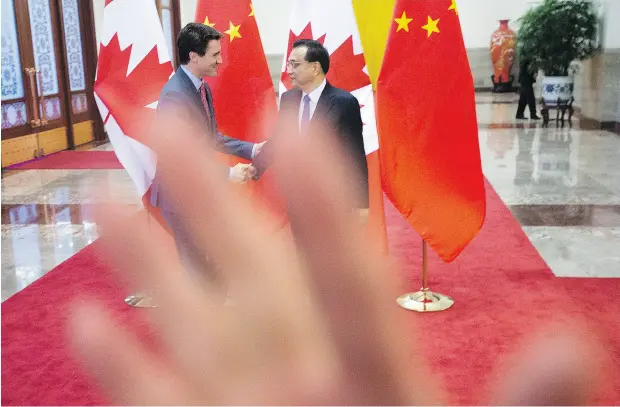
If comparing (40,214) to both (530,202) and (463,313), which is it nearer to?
(463,313)

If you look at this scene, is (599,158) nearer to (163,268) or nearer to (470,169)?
(470,169)

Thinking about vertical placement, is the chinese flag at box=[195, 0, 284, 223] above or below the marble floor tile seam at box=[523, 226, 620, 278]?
above

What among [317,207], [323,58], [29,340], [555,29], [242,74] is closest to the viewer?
[317,207]

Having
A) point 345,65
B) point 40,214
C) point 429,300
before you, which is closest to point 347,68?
point 345,65

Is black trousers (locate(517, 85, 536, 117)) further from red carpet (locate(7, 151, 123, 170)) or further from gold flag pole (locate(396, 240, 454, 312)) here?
gold flag pole (locate(396, 240, 454, 312))

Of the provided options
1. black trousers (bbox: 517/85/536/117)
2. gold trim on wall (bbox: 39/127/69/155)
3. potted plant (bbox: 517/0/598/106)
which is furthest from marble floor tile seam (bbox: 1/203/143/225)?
black trousers (bbox: 517/85/536/117)

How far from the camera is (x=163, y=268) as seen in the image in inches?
12.4

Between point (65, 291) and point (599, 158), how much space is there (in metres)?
5.58

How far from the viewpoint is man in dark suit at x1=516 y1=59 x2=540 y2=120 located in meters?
9.41

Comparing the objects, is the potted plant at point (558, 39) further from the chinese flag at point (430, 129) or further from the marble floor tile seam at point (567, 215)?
the chinese flag at point (430, 129)

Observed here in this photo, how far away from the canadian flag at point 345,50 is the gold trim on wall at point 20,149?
4895mm

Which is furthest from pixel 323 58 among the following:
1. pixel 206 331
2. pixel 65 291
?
pixel 65 291

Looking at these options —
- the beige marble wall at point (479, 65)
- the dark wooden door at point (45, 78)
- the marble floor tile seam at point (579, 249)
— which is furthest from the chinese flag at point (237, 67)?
the beige marble wall at point (479, 65)

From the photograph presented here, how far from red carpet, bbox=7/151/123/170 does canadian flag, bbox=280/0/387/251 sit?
445cm
